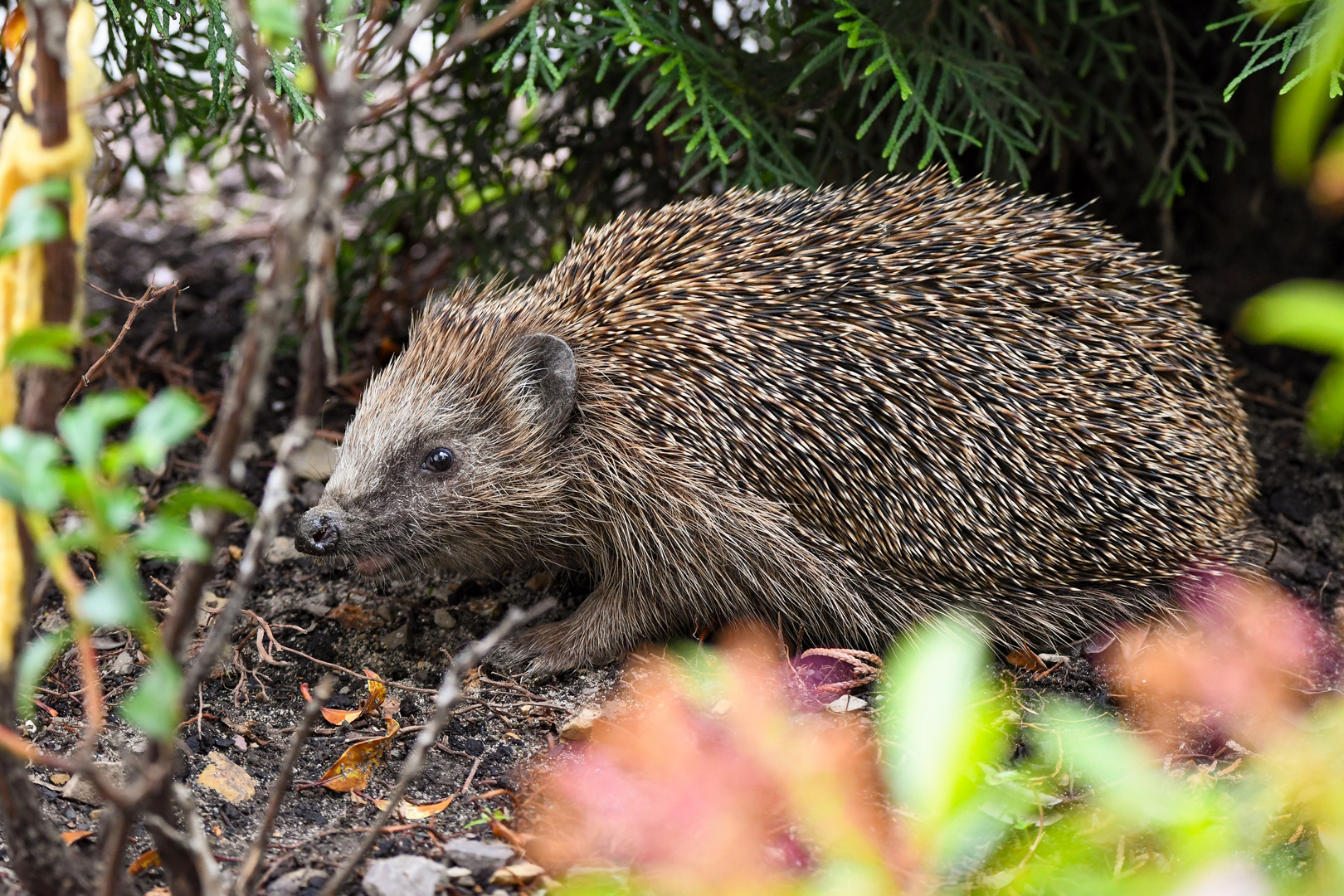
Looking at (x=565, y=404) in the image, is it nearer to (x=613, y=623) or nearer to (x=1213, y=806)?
(x=613, y=623)

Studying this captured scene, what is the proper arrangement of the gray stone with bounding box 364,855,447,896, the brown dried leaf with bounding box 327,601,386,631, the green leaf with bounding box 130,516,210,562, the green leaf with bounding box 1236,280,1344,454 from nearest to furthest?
the green leaf with bounding box 1236,280,1344,454 → the green leaf with bounding box 130,516,210,562 → the gray stone with bounding box 364,855,447,896 → the brown dried leaf with bounding box 327,601,386,631

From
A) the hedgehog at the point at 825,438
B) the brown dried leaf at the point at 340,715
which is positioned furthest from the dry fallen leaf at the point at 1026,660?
the brown dried leaf at the point at 340,715

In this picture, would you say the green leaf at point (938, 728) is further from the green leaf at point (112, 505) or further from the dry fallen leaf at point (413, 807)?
the dry fallen leaf at point (413, 807)

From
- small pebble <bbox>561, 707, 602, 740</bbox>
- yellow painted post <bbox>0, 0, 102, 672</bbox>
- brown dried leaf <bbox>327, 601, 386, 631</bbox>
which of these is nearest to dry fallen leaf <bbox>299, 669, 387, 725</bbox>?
brown dried leaf <bbox>327, 601, 386, 631</bbox>

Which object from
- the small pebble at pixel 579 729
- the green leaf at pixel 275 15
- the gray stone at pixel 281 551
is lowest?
the small pebble at pixel 579 729

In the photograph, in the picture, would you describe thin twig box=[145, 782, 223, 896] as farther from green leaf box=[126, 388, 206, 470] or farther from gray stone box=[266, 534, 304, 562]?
gray stone box=[266, 534, 304, 562]

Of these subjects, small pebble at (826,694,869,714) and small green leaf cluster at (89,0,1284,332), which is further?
small green leaf cluster at (89,0,1284,332)

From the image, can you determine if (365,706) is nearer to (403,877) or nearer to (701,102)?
(403,877)

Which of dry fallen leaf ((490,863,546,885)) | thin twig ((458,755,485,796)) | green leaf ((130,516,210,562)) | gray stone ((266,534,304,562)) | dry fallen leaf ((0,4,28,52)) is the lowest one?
thin twig ((458,755,485,796))

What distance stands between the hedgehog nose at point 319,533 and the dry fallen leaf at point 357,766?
72cm

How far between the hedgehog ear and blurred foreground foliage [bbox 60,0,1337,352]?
1022 millimetres

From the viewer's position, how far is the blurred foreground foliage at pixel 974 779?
1816 mm

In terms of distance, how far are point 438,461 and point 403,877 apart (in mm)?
1757

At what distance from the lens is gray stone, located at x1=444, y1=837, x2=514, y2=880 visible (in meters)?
3.33
